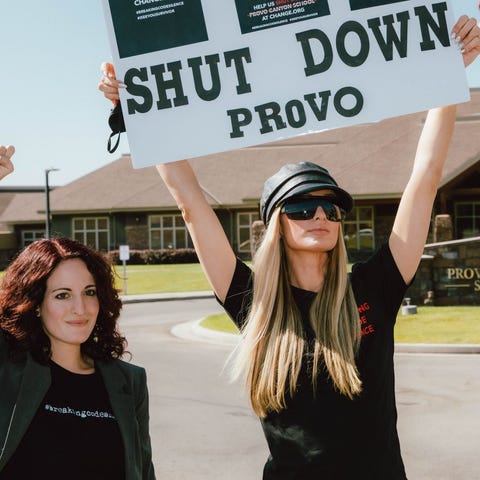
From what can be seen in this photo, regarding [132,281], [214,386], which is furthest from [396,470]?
[132,281]

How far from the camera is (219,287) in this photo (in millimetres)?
2664

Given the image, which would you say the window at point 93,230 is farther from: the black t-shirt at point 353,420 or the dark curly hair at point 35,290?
the black t-shirt at point 353,420

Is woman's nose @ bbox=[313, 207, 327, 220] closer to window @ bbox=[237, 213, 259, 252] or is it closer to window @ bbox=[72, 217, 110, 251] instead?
window @ bbox=[237, 213, 259, 252]

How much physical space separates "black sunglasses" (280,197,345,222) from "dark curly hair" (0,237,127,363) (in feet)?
2.64

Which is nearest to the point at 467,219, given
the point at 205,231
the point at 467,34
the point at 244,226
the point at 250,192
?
the point at 250,192

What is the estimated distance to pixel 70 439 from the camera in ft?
8.14

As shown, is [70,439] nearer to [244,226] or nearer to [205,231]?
[205,231]

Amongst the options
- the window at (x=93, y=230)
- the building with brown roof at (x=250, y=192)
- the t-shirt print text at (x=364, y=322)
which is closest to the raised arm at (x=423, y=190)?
the t-shirt print text at (x=364, y=322)

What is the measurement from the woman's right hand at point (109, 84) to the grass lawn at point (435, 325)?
9.96 metres

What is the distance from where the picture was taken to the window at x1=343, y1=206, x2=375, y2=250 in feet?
119

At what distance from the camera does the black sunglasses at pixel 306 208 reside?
8.57 feet

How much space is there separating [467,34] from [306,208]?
0.88 meters

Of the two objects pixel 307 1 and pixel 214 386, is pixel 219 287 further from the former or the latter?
pixel 214 386

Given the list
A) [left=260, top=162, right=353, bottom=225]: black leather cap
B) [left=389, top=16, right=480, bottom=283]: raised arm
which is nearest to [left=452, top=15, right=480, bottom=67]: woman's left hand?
[left=389, top=16, right=480, bottom=283]: raised arm
